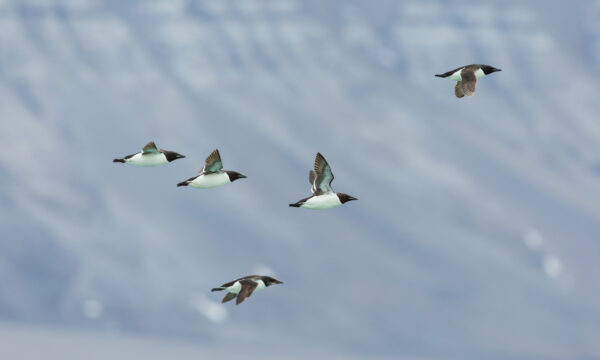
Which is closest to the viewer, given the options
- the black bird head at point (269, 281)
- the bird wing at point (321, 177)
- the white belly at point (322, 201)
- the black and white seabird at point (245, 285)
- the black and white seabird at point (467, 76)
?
the black and white seabird at point (245, 285)

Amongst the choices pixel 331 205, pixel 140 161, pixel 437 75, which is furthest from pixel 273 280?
pixel 437 75

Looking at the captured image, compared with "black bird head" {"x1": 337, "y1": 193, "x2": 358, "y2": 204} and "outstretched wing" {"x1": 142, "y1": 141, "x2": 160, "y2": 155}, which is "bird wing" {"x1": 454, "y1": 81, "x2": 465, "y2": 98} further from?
"outstretched wing" {"x1": 142, "y1": 141, "x2": 160, "y2": 155}

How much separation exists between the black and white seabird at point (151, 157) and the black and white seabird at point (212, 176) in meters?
1.80

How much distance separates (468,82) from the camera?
40.2m

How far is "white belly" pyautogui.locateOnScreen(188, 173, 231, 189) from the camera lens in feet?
124

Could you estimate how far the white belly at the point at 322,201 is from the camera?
37.4 meters

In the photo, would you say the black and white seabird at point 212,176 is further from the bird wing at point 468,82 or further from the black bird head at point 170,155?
the bird wing at point 468,82

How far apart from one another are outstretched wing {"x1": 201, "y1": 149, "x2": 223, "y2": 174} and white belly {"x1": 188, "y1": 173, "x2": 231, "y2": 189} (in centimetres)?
23

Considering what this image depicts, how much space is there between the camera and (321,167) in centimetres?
3672

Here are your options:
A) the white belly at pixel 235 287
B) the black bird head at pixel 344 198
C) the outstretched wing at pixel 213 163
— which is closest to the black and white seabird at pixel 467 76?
the black bird head at pixel 344 198

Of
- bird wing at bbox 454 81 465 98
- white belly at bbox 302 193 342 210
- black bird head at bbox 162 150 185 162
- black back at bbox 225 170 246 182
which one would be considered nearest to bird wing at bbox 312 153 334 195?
white belly at bbox 302 193 342 210

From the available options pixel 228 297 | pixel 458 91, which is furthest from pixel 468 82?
pixel 228 297

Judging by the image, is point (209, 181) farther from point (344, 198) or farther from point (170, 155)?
point (344, 198)

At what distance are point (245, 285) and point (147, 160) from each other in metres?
7.20
